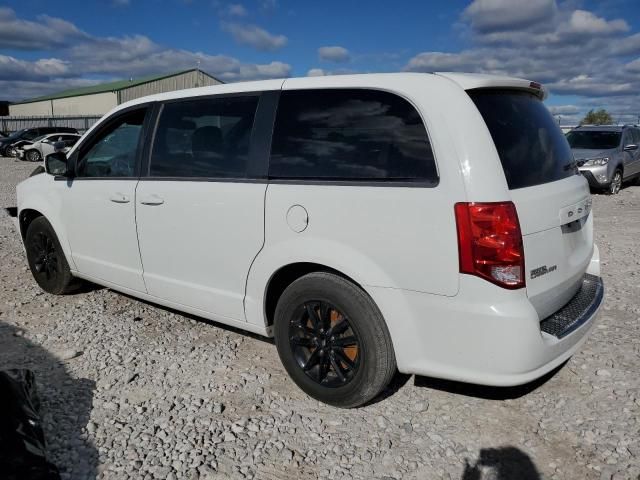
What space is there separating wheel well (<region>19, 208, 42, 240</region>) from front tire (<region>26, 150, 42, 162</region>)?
24.2 metres

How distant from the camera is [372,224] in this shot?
2775mm

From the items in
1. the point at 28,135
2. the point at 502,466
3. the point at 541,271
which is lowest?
the point at 502,466

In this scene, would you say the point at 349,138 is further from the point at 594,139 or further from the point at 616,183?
the point at 594,139

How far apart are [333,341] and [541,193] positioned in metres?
1.40

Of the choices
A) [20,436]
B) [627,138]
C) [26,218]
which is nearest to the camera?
[20,436]

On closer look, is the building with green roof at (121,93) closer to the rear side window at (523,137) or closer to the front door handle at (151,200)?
the front door handle at (151,200)

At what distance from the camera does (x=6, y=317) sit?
4.66 metres

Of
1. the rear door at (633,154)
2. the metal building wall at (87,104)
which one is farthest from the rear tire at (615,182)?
the metal building wall at (87,104)

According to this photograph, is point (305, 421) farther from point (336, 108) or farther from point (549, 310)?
point (336, 108)

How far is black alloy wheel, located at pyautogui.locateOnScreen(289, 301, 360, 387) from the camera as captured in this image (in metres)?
3.03

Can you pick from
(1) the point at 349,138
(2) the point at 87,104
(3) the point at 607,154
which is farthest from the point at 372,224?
(2) the point at 87,104

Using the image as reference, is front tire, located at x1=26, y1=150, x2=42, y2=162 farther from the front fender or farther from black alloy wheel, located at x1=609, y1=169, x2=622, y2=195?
black alloy wheel, located at x1=609, y1=169, x2=622, y2=195

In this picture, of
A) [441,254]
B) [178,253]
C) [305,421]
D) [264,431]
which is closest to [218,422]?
[264,431]

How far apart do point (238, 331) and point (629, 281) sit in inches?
165
